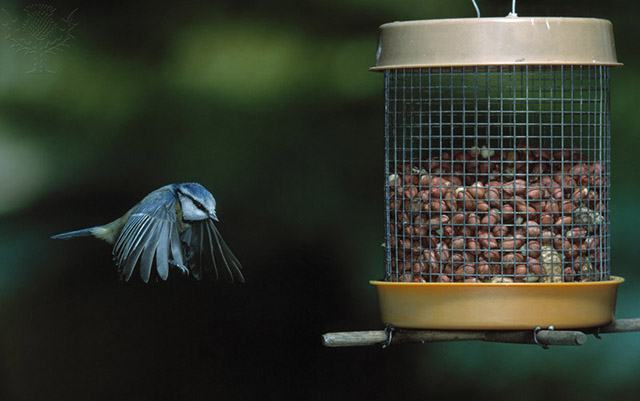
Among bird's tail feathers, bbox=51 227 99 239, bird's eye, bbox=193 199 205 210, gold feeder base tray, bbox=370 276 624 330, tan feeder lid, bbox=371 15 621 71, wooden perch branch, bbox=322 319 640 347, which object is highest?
tan feeder lid, bbox=371 15 621 71

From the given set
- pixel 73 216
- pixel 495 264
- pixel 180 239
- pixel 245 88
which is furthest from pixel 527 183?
pixel 73 216

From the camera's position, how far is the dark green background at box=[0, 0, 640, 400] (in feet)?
14.2

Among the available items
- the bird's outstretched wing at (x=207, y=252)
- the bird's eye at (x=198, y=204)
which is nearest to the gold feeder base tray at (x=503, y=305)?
the bird's eye at (x=198, y=204)

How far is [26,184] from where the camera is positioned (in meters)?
4.31

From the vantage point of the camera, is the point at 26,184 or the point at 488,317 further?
the point at 26,184

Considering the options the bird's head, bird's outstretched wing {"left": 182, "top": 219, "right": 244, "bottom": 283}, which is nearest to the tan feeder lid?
the bird's head

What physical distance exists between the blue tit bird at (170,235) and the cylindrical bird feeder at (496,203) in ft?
2.85

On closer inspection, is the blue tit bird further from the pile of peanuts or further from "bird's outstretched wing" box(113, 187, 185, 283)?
the pile of peanuts

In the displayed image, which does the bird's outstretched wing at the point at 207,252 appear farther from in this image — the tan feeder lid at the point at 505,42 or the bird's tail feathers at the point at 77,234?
the tan feeder lid at the point at 505,42

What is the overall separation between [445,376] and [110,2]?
221 cm

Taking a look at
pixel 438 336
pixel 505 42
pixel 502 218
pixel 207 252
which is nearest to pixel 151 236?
pixel 207 252

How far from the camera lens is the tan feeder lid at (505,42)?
8.36 feet

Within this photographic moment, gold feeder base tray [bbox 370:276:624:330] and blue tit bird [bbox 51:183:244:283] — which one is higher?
blue tit bird [bbox 51:183:244:283]

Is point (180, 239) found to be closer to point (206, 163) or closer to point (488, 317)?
point (206, 163)
